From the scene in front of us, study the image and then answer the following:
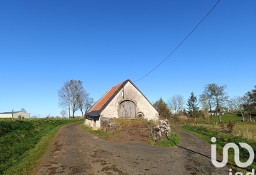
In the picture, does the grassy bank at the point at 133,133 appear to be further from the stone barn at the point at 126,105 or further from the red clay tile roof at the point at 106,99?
the red clay tile roof at the point at 106,99

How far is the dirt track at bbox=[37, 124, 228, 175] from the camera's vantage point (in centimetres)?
1293

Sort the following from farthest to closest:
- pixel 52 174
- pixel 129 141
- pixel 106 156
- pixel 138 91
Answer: pixel 138 91, pixel 129 141, pixel 106 156, pixel 52 174

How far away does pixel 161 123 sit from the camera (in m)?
24.5

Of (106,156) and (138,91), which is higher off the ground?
(138,91)

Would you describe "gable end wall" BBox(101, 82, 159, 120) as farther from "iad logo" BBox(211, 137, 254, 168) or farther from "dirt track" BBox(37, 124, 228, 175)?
"iad logo" BBox(211, 137, 254, 168)

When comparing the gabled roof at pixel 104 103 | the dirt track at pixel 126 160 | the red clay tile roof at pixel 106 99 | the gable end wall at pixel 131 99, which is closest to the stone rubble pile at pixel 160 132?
the dirt track at pixel 126 160

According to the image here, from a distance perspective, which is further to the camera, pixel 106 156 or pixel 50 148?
pixel 50 148

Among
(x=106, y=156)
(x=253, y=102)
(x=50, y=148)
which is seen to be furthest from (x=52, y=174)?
(x=253, y=102)

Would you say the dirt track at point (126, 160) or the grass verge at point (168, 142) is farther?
the grass verge at point (168, 142)

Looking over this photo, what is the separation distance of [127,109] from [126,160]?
704 inches

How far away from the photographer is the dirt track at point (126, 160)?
509 inches

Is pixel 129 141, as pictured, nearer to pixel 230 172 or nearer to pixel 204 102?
pixel 230 172

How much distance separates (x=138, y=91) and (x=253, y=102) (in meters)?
61.0

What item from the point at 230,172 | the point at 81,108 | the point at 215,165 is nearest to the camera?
the point at 230,172
